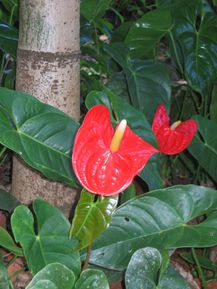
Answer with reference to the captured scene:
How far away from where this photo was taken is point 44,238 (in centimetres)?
89

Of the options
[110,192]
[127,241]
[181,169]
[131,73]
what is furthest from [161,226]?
[181,169]

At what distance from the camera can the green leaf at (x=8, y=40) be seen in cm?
133

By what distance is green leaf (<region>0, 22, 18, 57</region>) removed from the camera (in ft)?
4.36

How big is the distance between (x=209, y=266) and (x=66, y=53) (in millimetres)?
575

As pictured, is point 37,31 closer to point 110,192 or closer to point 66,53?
point 66,53

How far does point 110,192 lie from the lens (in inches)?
30.8

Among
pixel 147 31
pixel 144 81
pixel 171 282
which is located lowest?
pixel 171 282

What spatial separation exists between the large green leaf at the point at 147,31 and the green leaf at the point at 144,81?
12 centimetres

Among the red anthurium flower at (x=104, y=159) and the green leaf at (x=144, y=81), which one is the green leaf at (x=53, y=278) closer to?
the red anthurium flower at (x=104, y=159)

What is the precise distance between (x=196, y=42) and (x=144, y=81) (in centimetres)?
21

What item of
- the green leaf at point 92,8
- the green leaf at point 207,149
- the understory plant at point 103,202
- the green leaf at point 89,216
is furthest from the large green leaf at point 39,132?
the green leaf at point 92,8

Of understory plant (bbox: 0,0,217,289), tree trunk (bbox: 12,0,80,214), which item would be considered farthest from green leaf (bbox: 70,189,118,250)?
tree trunk (bbox: 12,0,80,214)

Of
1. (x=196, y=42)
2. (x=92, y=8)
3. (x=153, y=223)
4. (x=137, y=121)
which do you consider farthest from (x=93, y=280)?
(x=92, y=8)

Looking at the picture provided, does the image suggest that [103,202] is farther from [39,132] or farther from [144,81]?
[144,81]
